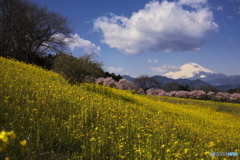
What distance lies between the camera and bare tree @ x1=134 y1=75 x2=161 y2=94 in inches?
2017

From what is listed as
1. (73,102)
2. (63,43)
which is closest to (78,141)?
(73,102)

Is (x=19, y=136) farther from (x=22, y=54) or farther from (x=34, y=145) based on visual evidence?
(x=22, y=54)

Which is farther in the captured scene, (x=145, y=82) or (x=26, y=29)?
(x=145, y=82)

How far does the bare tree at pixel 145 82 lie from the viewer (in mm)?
51234

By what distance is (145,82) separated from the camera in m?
51.5

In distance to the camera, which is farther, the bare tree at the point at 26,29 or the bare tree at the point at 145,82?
the bare tree at the point at 145,82

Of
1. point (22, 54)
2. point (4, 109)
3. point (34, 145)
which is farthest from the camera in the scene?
point (22, 54)

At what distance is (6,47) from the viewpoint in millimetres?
28812

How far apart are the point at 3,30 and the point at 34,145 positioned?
2997 centimetres

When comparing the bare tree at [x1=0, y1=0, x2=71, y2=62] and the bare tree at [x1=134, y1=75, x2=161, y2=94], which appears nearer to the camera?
the bare tree at [x1=0, y1=0, x2=71, y2=62]

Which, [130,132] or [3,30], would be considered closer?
[130,132]

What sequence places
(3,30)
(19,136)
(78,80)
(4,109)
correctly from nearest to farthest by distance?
1. (19,136)
2. (4,109)
3. (78,80)
4. (3,30)

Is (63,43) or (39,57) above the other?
(63,43)

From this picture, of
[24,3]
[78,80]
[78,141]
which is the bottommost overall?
[78,141]
